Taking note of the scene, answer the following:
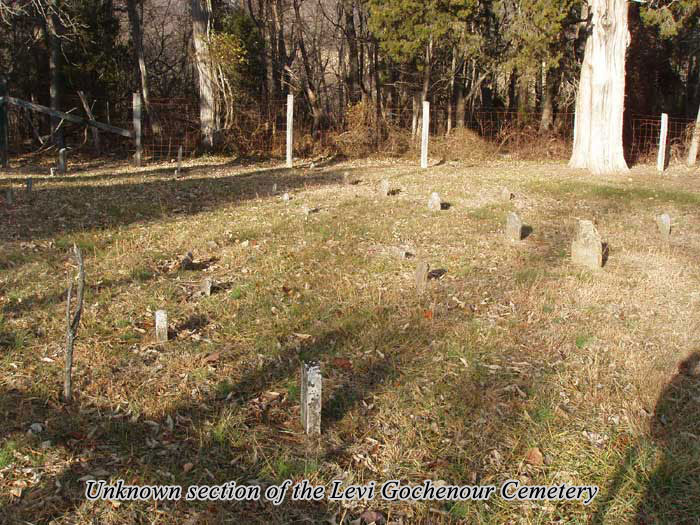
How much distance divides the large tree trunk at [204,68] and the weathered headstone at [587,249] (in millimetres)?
13656

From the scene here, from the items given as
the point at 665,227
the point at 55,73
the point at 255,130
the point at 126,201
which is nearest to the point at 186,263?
the point at 126,201

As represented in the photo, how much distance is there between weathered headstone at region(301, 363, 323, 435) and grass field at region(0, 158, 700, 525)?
0.11 m

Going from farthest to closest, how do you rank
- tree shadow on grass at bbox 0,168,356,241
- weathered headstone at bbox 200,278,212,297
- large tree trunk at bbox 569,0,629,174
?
1. large tree trunk at bbox 569,0,629,174
2. tree shadow on grass at bbox 0,168,356,241
3. weathered headstone at bbox 200,278,212,297

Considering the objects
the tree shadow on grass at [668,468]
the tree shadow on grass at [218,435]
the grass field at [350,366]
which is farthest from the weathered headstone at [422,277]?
the tree shadow on grass at [668,468]

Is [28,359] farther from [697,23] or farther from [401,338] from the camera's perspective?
[697,23]

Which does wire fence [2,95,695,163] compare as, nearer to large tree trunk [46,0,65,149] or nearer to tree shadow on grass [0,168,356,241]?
large tree trunk [46,0,65,149]

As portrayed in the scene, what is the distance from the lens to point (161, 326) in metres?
5.07

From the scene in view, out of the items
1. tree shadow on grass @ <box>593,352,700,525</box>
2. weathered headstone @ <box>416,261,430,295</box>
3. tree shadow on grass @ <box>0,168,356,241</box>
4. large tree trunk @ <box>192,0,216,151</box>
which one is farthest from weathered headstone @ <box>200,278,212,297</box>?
large tree trunk @ <box>192,0,216,151</box>

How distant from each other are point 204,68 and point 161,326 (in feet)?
47.8

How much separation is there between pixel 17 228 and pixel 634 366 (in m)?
7.72

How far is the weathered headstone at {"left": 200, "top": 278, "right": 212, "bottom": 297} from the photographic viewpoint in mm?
6086

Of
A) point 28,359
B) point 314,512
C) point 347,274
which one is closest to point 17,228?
point 28,359

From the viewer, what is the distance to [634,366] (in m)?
4.81

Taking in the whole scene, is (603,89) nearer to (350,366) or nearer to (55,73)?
(350,366)
